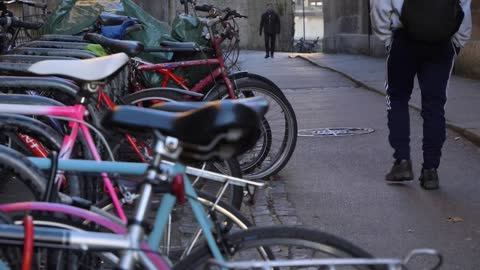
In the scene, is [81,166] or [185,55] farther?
[185,55]

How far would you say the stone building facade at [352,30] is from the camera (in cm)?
1433

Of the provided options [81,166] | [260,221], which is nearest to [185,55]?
[260,221]

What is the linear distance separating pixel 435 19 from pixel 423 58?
0.34 meters

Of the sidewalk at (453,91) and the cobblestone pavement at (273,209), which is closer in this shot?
the cobblestone pavement at (273,209)

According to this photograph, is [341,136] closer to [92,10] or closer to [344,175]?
[344,175]

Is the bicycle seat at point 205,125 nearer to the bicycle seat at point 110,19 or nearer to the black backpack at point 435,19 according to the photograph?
the black backpack at point 435,19

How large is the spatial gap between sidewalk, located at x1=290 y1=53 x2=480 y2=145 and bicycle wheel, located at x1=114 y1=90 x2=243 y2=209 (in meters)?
3.68

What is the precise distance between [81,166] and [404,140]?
3768 millimetres

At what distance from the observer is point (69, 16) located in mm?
7453

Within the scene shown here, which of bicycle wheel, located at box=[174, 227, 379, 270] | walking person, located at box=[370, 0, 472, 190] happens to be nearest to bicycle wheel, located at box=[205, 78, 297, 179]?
walking person, located at box=[370, 0, 472, 190]

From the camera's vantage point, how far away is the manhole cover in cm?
856

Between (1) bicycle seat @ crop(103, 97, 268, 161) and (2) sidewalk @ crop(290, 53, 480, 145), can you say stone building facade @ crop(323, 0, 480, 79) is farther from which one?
(1) bicycle seat @ crop(103, 97, 268, 161)

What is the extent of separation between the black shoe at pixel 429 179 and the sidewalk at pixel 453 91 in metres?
1.89

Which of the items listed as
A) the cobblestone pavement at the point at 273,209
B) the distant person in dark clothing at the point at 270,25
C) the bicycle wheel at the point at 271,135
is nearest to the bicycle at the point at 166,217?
the cobblestone pavement at the point at 273,209
